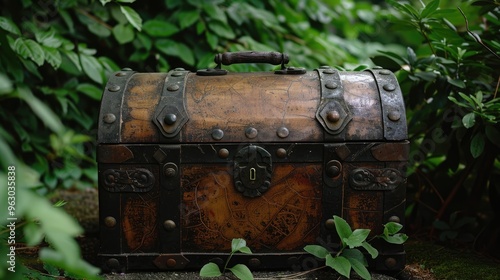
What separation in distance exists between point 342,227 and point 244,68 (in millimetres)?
1084

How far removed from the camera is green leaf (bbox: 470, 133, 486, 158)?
1978 millimetres

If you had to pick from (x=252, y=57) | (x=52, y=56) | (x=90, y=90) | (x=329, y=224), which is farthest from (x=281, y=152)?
(x=90, y=90)

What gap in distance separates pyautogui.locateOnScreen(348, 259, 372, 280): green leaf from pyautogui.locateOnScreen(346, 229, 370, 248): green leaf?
7 centimetres

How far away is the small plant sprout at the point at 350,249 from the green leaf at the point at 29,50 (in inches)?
52.2

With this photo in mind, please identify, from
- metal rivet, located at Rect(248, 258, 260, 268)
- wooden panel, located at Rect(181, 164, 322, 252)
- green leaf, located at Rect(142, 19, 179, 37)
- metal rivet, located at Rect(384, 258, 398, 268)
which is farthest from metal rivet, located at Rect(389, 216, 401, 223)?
green leaf, located at Rect(142, 19, 179, 37)

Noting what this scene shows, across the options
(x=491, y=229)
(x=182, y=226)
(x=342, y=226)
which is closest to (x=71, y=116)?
(x=182, y=226)

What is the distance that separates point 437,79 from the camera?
7.23 ft

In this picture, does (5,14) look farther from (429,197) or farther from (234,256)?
(429,197)

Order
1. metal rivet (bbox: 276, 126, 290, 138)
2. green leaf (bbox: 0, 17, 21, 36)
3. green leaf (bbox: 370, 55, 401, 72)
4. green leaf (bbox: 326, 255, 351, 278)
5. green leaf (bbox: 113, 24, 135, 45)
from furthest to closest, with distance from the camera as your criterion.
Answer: green leaf (bbox: 113, 24, 135, 45) < green leaf (bbox: 370, 55, 401, 72) < green leaf (bbox: 0, 17, 21, 36) < metal rivet (bbox: 276, 126, 290, 138) < green leaf (bbox: 326, 255, 351, 278)

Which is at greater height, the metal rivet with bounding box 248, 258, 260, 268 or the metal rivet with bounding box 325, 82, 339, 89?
the metal rivet with bounding box 325, 82, 339, 89

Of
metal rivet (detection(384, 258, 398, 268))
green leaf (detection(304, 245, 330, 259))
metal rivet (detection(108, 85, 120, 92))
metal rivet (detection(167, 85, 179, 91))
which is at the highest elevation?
metal rivet (detection(167, 85, 179, 91))

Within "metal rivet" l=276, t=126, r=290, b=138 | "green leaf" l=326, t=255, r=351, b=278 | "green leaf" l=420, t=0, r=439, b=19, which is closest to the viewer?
"green leaf" l=326, t=255, r=351, b=278

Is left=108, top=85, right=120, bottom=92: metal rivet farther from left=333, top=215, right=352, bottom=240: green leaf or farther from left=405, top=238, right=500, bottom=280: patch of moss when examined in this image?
left=405, top=238, right=500, bottom=280: patch of moss

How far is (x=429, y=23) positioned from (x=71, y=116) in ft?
5.78
